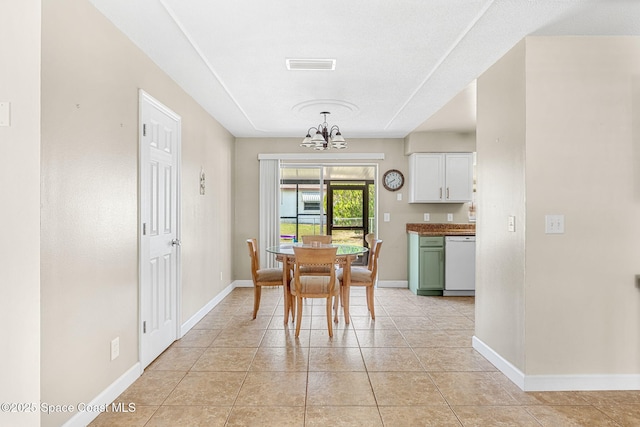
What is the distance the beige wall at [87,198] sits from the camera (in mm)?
1705

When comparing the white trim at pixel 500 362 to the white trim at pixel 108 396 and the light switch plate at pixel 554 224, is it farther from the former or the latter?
the white trim at pixel 108 396

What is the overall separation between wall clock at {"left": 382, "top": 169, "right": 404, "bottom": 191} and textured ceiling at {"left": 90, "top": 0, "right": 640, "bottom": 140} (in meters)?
1.87

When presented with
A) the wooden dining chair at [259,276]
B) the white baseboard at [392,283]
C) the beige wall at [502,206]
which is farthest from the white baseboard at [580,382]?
the white baseboard at [392,283]

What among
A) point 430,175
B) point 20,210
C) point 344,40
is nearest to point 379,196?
point 430,175

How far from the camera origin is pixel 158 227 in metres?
2.92

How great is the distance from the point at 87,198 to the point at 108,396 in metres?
1.20

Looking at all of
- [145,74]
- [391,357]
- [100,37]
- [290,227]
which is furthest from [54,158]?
[290,227]

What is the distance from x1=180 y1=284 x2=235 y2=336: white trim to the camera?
347cm

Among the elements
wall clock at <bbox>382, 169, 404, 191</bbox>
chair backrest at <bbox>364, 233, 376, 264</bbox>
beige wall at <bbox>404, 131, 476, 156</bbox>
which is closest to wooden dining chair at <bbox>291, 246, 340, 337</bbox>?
chair backrest at <bbox>364, 233, 376, 264</bbox>

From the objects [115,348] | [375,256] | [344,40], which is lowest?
[115,348]

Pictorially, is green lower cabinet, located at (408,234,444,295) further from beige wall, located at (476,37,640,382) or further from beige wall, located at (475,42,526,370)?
beige wall, located at (476,37,640,382)

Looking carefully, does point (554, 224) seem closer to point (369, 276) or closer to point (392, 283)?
point (369, 276)

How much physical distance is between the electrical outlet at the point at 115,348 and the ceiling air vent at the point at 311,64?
7.49 feet

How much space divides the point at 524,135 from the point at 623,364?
5.40 feet
